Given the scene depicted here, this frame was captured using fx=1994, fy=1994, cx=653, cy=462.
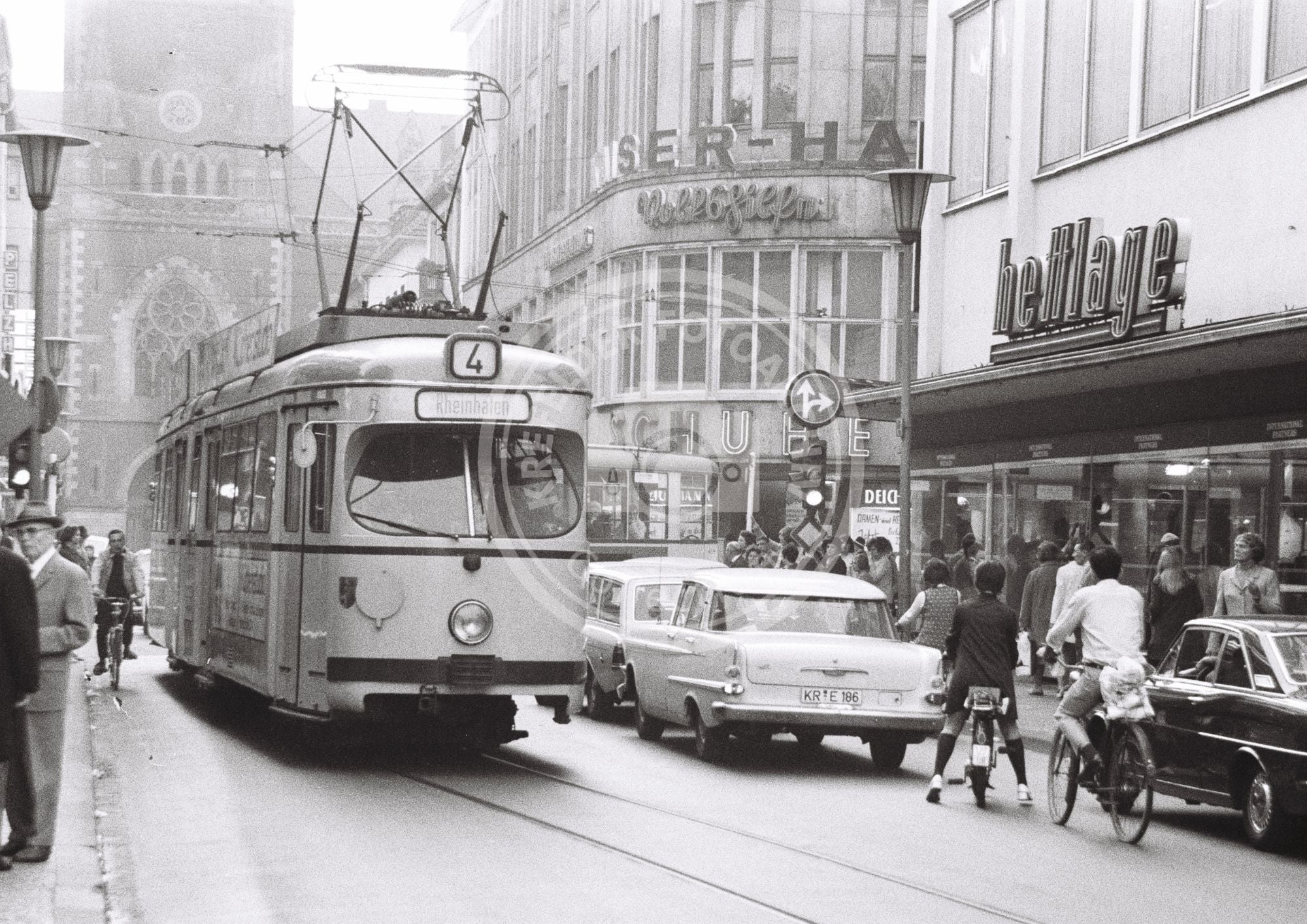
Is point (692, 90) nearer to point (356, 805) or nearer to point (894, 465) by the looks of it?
point (894, 465)

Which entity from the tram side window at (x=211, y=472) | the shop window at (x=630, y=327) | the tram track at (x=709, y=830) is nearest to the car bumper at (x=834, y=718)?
the tram track at (x=709, y=830)

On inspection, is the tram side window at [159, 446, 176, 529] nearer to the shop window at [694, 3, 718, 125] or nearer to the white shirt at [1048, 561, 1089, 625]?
the white shirt at [1048, 561, 1089, 625]

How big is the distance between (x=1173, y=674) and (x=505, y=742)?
5.76m

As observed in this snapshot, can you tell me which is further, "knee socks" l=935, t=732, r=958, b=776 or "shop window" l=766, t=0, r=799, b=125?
"shop window" l=766, t=0, r=799, b=125

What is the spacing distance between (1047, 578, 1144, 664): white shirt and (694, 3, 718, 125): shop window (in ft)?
114

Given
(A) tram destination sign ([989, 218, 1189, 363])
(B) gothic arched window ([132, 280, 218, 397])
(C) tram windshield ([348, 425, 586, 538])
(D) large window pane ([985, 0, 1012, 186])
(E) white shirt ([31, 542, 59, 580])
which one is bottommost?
(E) white shirt ([31, 542, 59, 580])

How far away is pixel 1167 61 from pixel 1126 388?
3860 mm

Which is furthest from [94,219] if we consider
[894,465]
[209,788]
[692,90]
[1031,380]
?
[209,788]

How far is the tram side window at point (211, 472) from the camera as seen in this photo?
1842 centimetres

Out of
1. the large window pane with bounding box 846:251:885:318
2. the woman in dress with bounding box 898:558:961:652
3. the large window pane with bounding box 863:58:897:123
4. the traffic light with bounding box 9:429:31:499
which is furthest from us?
the large window pane with bounding box 863:58:897:123

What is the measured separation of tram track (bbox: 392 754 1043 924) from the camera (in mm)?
9094

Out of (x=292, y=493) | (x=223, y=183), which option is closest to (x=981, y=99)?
(x=292, y=493)

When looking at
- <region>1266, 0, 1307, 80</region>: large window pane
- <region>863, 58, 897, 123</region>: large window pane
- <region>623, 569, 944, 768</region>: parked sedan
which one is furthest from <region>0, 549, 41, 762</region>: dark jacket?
<region>863, 58, 897, 123</region>: large window pane

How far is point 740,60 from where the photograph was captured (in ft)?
152
